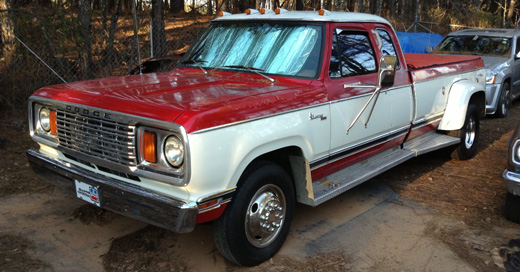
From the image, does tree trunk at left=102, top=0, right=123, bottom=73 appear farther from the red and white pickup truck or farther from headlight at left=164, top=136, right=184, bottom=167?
headlight at left=164, top=136, right=184, bottom=167

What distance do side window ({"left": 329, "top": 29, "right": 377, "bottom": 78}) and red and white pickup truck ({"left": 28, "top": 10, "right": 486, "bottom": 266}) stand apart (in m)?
0.01

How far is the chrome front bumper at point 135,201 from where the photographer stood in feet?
10.4

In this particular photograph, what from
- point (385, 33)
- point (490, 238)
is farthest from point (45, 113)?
point (490, 238)

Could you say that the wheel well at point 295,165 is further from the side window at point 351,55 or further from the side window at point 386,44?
the side window at point 386,44

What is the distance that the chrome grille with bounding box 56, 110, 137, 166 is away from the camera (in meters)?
3.37

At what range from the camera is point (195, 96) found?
3633 mm

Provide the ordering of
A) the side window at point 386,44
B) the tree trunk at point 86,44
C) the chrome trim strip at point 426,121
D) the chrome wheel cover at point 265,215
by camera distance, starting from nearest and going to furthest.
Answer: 1. the chrome wheel cover at point 265,215
2. the side window at point 386,44
3. the chrome trim strip at point 426,121
4. the tree trunk at point 86,44

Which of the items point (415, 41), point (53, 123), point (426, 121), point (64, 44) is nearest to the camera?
point (53, 123)

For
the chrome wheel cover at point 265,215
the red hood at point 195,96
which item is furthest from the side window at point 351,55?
the chrome wheel cover at point 265,215

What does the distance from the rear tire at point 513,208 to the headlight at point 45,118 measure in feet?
14.5

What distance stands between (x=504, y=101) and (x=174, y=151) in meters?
8.90

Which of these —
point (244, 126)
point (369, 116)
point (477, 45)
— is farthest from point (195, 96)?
point (477, 45)

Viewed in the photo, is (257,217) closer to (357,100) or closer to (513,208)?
(357,100)

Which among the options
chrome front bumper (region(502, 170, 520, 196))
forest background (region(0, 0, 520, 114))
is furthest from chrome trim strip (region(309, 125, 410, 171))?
forest background (region(0, 0, 520, 114))
